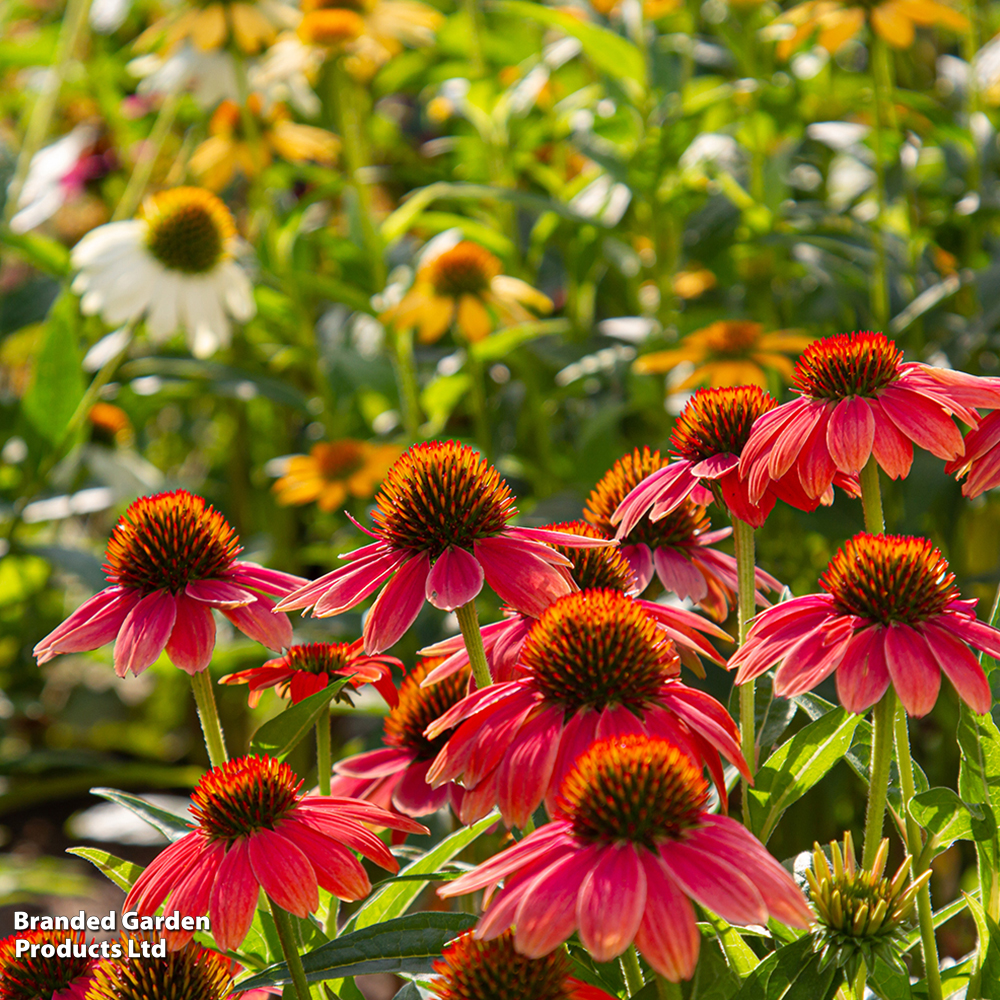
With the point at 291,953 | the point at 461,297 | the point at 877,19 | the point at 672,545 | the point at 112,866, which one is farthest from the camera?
the point at 461,297

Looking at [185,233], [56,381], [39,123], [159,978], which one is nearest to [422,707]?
[159,978]

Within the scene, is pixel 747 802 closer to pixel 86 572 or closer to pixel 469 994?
pixel 469 994

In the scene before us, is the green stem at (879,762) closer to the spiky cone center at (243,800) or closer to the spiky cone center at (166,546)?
the spiky cone center at (243,800)

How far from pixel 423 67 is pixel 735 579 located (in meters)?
1.95

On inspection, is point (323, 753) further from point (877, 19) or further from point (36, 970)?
point (877, 19)

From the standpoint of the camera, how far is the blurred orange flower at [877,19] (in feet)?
4.74

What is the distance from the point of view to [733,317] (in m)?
1.80

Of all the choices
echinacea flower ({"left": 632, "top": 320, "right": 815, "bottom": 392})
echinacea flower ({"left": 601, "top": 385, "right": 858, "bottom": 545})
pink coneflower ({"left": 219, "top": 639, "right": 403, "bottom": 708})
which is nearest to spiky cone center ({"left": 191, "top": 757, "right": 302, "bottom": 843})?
pink coneflower ({"left": 219, "top": 639, "right": 403, "bottom": 708})

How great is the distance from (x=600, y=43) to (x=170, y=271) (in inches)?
29.6

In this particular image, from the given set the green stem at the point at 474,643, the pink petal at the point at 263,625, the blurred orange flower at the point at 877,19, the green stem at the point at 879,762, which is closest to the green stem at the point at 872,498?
the green stem at the point at 879,762

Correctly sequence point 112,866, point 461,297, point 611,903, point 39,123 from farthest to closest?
point 39,123 < point 461,297 < point 112,866 < point 611,903

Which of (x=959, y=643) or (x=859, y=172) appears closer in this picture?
(x=959, y=643)

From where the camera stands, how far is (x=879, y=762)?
0.52 m

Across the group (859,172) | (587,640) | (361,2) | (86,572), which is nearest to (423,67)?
(361,2)
